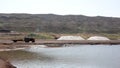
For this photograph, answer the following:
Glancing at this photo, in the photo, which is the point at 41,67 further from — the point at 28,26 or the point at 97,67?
the point at 28,26

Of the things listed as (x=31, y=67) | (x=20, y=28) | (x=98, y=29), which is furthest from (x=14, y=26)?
(x=31, y=67)

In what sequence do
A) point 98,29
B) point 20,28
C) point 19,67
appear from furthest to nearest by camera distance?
point 98,29, point 20,28, point 19,67

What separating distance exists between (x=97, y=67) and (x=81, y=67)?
1.61 meters

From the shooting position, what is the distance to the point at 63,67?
32.2m

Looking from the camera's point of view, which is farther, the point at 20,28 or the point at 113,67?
the point at 20,28

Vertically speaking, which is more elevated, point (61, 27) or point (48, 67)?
point (48, 67)

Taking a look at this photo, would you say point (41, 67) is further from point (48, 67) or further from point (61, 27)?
point (61, 27)

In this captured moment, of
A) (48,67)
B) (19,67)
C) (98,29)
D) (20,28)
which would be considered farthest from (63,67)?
(98,29)

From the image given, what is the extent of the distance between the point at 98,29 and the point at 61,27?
22.6 meters

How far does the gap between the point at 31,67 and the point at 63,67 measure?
3.16 meters

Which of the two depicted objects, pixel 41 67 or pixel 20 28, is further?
pixel 20 28

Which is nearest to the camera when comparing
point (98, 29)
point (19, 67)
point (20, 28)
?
point (19, 67)

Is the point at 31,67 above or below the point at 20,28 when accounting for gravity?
above

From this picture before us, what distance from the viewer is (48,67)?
3244 centimetres
